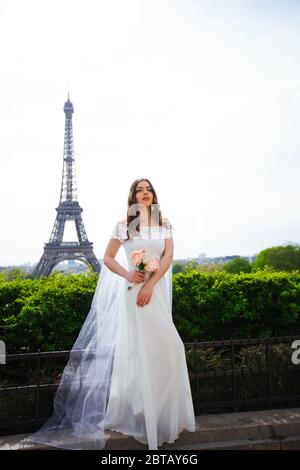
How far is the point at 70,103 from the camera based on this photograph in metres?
50.2

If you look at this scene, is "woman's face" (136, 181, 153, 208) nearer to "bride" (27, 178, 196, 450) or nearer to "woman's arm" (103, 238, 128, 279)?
"bride" (27, 178, 196, 450)

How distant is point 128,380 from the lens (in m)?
3.46

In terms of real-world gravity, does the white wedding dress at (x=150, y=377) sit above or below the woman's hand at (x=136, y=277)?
below

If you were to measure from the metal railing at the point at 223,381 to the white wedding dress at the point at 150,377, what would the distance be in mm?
415

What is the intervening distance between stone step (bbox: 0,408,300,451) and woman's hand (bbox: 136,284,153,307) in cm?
105

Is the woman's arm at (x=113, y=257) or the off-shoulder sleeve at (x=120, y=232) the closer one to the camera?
the woman's arm at (x=113, y=257)

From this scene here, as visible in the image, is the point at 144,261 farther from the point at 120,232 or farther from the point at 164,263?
the point at 120,232

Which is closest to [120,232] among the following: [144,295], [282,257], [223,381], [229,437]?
[144,295]

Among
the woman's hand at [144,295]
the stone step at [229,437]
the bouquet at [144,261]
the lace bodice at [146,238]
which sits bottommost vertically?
the stone step at [229,437]

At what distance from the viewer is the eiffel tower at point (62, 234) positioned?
4050cm

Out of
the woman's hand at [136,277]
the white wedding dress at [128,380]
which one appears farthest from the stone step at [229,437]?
the woman's hand at [136,277]

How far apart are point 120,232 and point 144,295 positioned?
2.15 feet

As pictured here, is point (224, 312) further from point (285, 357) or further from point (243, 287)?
point (285, 357)

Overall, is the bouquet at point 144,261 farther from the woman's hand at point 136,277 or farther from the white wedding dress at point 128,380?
the white wedding dress at point 128,380
